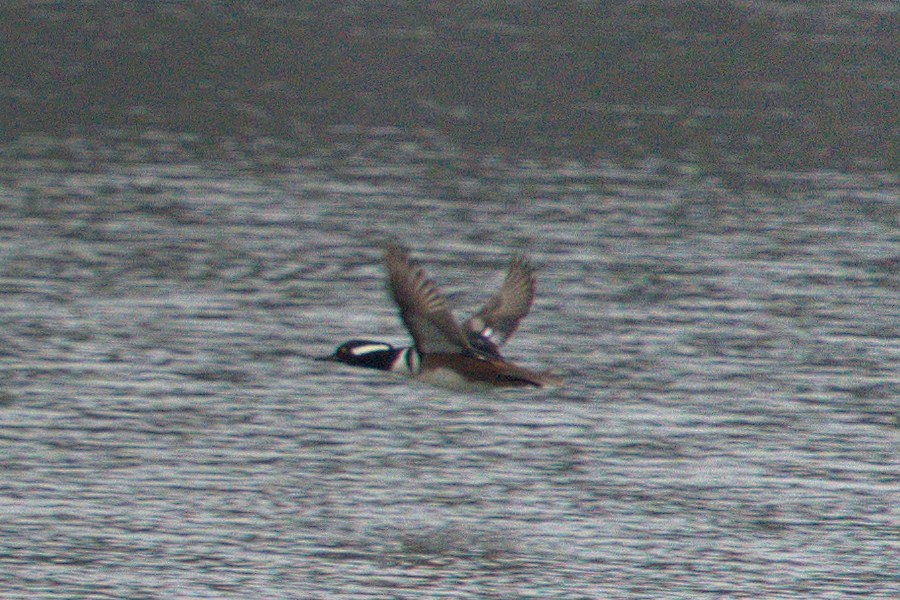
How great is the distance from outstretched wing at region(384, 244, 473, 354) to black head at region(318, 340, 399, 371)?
0.78m

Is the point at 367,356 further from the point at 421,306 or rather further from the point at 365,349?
the point at 421,306

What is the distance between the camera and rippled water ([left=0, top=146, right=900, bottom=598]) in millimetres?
22203

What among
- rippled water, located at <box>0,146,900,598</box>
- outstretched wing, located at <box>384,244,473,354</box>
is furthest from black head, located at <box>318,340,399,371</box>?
rippled water, located at <box>0,146,900,598</box>

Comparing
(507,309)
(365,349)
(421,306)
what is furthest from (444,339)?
(507,309)

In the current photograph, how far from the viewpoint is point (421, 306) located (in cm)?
1897

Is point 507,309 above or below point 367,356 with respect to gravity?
above

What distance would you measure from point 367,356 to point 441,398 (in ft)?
27.6

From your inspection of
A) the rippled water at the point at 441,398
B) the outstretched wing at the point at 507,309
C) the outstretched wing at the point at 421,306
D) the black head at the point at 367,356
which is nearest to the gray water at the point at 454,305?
the rippled water at the point at 441,398

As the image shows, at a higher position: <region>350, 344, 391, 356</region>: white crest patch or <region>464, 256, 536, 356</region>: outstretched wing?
<region>464, 256, 536, 356</region>: outstretched wing

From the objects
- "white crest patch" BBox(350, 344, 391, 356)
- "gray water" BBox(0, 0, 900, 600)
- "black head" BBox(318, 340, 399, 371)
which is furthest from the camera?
"gray water" BBox(0, 0, 900, 600)

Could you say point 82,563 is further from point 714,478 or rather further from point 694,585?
point 714,478

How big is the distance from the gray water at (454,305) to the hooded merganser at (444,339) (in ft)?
7.62

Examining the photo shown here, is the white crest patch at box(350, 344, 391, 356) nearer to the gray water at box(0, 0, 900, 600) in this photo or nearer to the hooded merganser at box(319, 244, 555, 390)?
the hooded merganser at box(319, 244, 555, 390)

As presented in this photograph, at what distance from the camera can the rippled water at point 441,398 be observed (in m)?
22.2
